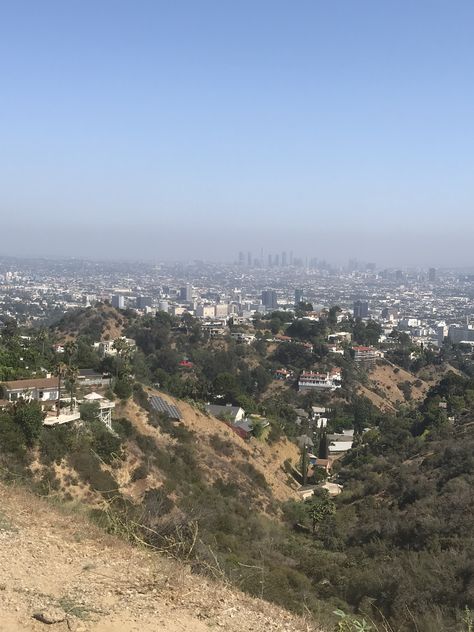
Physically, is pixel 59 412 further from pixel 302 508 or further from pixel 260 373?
pixel 260 373

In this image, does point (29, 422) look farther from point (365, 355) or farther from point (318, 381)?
point (365, 355)

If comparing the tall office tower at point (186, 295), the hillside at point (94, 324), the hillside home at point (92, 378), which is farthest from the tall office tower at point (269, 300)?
the hillside home at point (92, 378)

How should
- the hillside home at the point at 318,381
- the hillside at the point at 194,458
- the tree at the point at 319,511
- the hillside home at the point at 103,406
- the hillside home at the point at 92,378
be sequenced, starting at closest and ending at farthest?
the hillside at the point at 194,458 → the hillside home at the point at 103,406 → the tree at the point at 319,511 → the hillside home at the point at 92,378 → the hillside home at the point at 318,381

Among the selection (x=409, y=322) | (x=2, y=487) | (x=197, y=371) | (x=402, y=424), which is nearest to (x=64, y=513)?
(x=2, y=487)

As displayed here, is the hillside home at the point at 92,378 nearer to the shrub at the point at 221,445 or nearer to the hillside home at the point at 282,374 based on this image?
the shrub at the point at 221,445

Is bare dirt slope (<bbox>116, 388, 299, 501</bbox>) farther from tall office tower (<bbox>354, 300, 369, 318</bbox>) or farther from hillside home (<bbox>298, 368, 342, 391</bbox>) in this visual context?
tall office tower (<bbox>354, 300, 369, 318</bbox>)

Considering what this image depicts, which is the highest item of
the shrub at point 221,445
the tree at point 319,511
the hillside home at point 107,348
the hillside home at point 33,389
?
the hillside home at point 33,389
